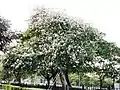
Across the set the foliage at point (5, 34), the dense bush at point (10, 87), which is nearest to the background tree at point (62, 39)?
the foliage at point (5, 34)

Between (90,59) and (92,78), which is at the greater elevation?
(90,59)

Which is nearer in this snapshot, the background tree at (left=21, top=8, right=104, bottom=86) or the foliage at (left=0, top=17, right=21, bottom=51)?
the background tree at (left=21, top=8, right=104, bottom=86)

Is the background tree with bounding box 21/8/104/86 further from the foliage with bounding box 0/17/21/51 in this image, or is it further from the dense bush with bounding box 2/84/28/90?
the dense bush with bounding box 2/84/28/90

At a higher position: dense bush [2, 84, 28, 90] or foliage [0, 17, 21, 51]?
foliage [0, 17, 21, 51]

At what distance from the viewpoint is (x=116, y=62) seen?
2.40 meters

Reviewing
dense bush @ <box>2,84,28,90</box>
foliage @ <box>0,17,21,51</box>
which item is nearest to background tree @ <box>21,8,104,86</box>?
foliage @ <box>0,17,21,51</box>

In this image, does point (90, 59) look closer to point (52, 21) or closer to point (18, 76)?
point (52, 21)

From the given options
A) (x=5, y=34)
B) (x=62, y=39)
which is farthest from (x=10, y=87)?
(x=62, y=39)

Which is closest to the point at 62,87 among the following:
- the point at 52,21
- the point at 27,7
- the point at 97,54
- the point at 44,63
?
the point at 44,63

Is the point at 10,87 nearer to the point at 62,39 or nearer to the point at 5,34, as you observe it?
the point at 5,34

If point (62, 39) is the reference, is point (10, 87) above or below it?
below

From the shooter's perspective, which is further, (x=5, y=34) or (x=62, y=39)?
(x=5, y=34)

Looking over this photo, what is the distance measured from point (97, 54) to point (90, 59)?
79 mm

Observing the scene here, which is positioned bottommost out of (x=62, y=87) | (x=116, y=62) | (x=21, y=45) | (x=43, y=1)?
(x=62, y=87)
